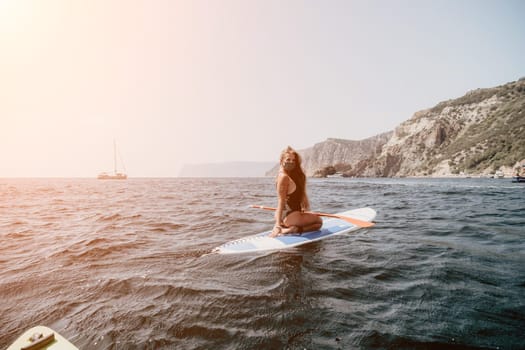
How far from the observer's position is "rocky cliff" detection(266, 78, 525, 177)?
262ft

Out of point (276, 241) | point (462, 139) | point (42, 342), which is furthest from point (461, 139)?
point (42, 342)

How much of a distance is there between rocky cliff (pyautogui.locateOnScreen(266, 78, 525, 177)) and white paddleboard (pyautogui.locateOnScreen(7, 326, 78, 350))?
305ft

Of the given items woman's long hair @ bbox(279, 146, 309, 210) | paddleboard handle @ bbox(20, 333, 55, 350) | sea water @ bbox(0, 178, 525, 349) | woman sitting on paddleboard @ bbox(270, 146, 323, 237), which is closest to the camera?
paddleboard handle @ bbox(20, 333, 55, 350)

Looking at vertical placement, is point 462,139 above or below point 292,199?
above

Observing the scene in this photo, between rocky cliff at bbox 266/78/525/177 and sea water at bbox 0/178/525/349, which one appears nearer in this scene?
sea water at bbox 0/178/525/349

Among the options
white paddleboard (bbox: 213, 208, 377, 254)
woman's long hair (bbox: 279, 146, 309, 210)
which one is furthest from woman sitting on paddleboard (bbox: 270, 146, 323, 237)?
white paddleboard (bbox: 213, 208, 377, 254)

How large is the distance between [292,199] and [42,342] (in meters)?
5.26

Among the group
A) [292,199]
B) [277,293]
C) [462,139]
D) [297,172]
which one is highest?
[462,139]

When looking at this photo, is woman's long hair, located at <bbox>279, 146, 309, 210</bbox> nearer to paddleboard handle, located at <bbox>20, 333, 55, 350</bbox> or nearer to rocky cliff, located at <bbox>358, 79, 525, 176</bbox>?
paddleboard handle, located at <bbox>20, 333, 55, 350</bbox>

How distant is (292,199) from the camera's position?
22.9ft

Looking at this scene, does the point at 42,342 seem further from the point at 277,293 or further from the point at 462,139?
the point at 462,139

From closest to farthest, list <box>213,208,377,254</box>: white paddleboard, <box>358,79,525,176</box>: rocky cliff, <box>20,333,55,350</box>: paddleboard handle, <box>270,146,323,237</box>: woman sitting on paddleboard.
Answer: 1. <box>20,333,55,350</box>: paddleboard handle
2. <box>213,208,377,254</box>: white paddleboard
3. <box>270,146,323,237</box>: woman sitting on paddleboard
4. <box>358,79,525,176</box>: rocky cliff

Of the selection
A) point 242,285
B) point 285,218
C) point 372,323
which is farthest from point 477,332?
point 285,218

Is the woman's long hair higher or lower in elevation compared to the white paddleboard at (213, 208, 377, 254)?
higher
